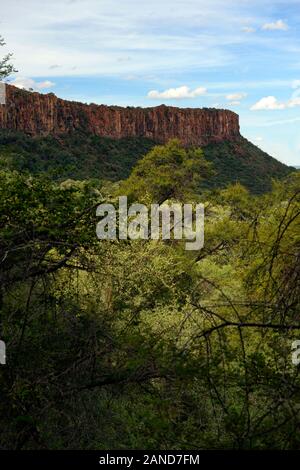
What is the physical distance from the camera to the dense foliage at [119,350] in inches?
158

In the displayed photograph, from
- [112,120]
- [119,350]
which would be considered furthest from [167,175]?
[112,120]

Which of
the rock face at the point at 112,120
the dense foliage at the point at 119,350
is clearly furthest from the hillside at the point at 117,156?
the dense foliage at the point at 119,350

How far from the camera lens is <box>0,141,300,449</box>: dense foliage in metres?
4.02

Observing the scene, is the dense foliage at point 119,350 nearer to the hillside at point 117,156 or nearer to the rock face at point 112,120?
the hillside at point 117,156

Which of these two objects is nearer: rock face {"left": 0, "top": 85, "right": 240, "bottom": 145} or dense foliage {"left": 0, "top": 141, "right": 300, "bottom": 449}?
dense foliage {"left": 0, "top": 141, "right": 300, "bottom": 449}

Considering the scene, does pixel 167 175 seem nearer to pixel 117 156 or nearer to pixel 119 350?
pixel 119 350

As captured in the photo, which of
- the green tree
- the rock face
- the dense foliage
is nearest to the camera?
the dense foliage

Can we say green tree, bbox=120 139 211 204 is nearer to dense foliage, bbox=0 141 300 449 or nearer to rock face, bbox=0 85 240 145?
dense foliage, bbox=0 141 300 449

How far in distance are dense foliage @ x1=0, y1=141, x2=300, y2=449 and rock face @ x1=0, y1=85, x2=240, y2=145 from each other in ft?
257

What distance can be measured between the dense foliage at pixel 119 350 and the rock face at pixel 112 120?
78.3 m

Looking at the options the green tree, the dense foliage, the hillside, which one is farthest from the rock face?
the dense foliage

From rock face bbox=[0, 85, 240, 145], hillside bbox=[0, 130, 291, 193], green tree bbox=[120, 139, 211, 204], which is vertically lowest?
green tree bbox=[120, 139, 211, 204]
